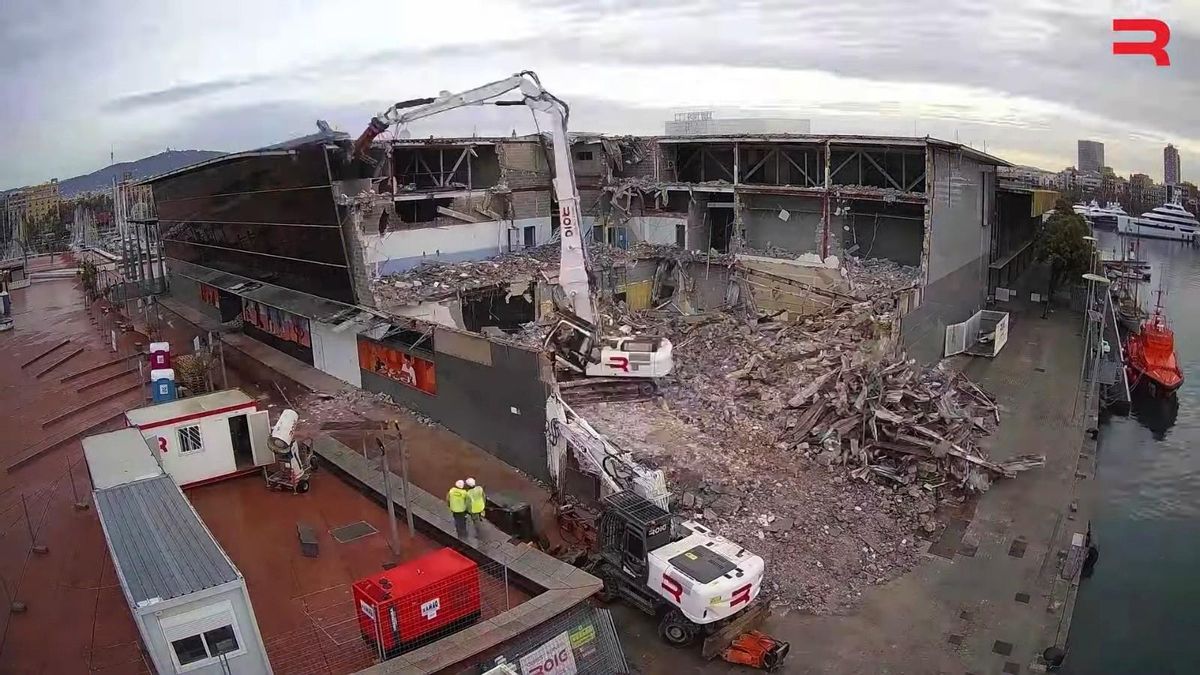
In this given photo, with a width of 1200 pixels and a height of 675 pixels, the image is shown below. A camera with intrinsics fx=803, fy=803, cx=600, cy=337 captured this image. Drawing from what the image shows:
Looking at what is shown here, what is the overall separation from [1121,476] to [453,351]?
1668 centimetres

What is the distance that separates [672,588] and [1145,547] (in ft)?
37.2

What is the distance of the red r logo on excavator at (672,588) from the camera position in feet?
36.3

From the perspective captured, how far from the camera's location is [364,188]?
2405cm

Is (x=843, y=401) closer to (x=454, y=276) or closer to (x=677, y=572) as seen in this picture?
(x=677, y=572)

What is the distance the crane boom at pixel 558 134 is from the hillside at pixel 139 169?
1020cm

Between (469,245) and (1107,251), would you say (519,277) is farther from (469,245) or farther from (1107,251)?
(1107,251)

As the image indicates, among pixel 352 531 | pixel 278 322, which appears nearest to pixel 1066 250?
pixel 278 322

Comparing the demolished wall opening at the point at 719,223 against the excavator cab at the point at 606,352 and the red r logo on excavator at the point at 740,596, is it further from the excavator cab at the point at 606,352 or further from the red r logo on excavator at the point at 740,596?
the red r logo on excavator at the point at 740,596

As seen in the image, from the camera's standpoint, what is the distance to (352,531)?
1239 centimetres

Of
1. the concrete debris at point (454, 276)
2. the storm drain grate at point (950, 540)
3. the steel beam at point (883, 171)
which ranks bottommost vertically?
the storm drain grate at point (950, 540)

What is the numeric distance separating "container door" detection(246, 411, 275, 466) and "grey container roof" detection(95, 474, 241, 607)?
3.78 m

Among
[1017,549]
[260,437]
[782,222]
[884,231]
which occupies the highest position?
[782,222]

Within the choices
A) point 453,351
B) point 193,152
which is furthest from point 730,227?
point 193,152

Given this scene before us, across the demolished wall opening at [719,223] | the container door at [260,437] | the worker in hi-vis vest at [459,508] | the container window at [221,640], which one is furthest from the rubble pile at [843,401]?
the container window at [221,640]
